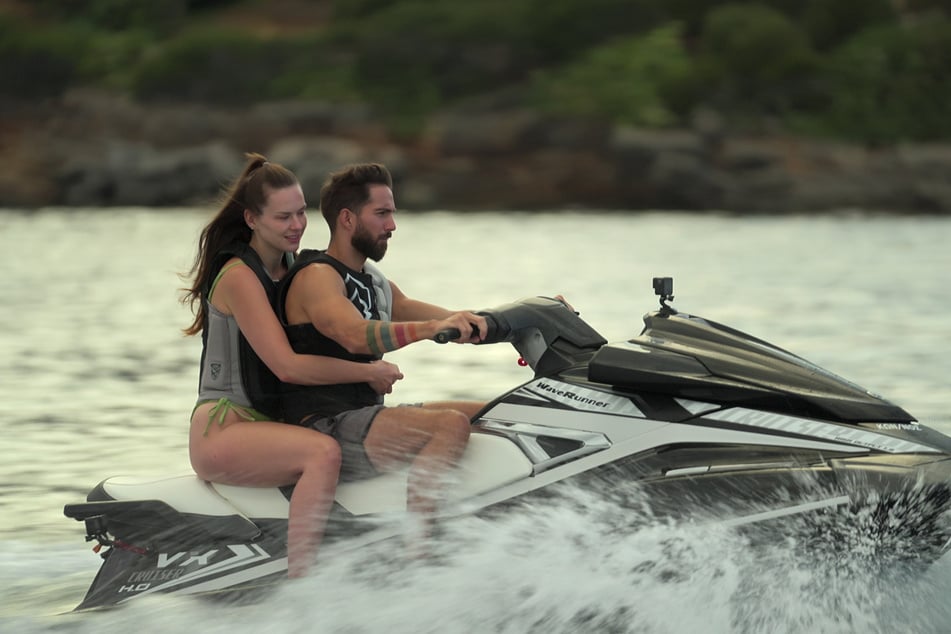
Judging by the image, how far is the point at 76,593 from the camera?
4547mm

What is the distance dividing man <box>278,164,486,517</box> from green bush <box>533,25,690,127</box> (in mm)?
37595

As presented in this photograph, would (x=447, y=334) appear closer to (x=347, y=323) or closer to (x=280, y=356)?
(x=347, y=323)

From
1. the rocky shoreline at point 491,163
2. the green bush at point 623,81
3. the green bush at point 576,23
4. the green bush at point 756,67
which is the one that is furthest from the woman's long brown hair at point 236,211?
the green bush at point 576,23

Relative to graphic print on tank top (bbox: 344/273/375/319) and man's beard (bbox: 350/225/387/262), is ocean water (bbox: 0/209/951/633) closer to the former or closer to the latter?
graphic print on tank top (bbox: 344/273/375/319)

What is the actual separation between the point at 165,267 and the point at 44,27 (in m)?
40.8

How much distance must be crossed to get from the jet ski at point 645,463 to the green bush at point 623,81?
124 feet

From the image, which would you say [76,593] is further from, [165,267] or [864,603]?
[165,267]

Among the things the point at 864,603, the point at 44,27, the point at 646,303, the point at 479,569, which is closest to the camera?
the point at 864,603

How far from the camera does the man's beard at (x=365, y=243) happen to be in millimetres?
3871

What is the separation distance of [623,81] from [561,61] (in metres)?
5.01

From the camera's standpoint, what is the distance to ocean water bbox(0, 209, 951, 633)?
140 inches

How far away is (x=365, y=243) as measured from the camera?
388cm

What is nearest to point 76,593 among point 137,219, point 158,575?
point 158,575

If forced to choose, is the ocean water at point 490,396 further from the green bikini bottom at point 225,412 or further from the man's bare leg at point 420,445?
the green bikini bottom at point 225,412
